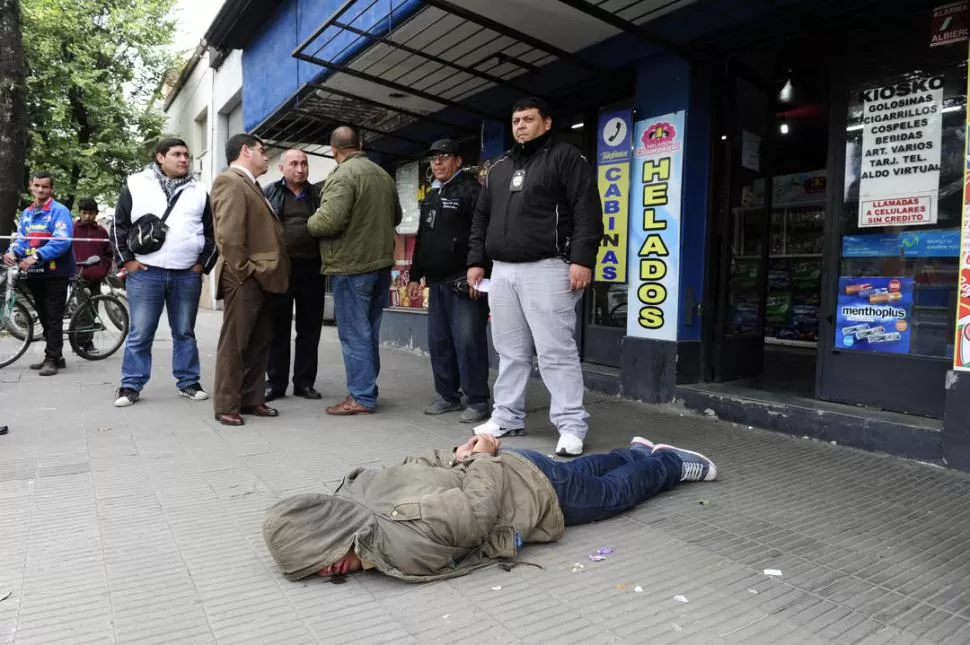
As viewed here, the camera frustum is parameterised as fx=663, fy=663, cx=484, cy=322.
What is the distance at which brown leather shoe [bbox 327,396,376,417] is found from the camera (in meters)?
5.02

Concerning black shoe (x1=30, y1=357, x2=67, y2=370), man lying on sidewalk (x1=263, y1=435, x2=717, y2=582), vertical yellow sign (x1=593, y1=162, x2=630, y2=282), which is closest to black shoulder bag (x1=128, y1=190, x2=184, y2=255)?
black shoe (x1=30, y1=357, x2=67, y2=370)

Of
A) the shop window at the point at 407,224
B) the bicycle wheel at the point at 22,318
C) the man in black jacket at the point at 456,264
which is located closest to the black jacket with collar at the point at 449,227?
the man in black jacket at the point at 456,264

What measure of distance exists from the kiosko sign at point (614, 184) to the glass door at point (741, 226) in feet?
2.83

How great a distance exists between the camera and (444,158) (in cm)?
493

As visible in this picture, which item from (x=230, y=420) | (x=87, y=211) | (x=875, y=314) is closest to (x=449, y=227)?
(x=230, y=420)

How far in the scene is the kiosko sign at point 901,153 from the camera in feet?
13.6

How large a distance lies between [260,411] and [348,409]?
644mm

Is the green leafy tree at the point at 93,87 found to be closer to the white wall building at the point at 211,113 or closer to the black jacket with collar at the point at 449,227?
the white wall building at the point at 211,113

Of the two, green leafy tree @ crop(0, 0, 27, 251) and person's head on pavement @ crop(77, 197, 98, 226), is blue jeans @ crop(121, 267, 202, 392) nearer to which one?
person's head on pavement @ crop(77, 197, 98, 226)

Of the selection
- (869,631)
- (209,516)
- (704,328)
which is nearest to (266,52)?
(704,328)

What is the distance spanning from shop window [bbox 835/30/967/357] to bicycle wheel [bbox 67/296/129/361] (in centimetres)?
740

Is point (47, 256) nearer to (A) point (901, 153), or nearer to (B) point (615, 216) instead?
(B) point (615, 216)

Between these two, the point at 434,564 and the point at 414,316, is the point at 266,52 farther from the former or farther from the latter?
the point at 434,564

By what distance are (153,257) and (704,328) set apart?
4.43m
